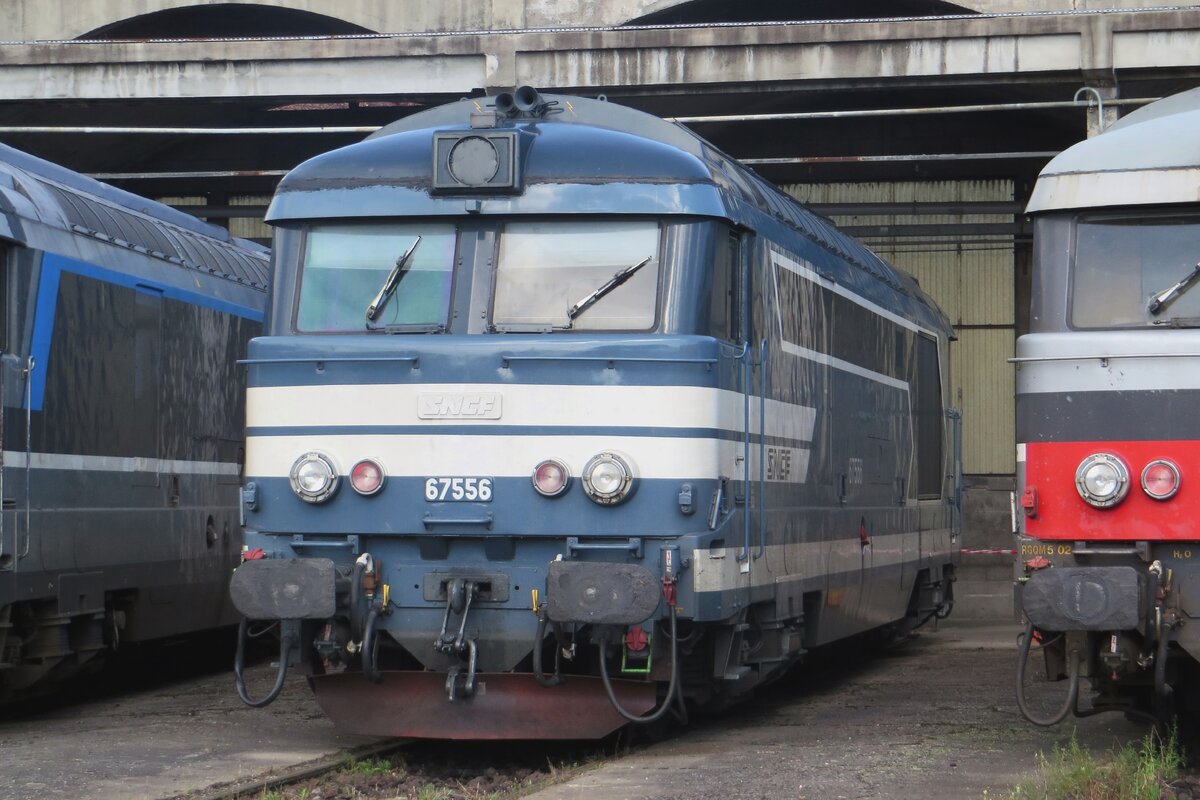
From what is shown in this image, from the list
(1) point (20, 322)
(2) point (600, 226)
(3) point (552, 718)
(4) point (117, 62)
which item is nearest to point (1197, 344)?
(2) point (600, 226)

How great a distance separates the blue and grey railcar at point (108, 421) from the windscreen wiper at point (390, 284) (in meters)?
2.54

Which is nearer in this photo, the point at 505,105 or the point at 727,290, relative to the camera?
the point at 727,290

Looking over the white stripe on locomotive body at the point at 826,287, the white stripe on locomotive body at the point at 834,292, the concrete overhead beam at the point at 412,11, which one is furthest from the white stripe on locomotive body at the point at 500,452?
the concrete overhead beam at the point at 412,11

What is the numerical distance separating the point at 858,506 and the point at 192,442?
4974mm

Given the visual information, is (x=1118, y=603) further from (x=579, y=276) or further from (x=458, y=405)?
(x=458, y=405)

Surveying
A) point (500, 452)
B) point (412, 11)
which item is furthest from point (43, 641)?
point (412, 11)

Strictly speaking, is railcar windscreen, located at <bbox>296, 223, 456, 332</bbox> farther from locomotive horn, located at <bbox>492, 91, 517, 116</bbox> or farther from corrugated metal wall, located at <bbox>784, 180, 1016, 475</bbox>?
corrugated metal wall, located at <bbox>784, 180, 1016, 475</bbox>

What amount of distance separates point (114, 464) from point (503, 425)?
13.1 ft

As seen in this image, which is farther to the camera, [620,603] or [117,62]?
[117,62]

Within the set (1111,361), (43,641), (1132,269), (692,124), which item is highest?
(692,124)

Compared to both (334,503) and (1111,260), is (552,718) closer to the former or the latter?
(334,503)

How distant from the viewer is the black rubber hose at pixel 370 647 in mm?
8680

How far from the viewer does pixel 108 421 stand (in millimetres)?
11508

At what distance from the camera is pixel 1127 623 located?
756cm
